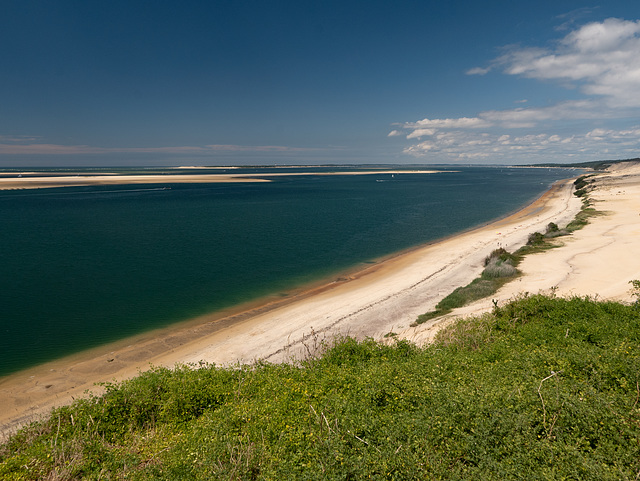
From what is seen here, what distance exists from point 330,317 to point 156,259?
3003cm

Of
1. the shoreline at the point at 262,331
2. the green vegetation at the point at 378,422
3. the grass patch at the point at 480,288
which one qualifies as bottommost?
the shoreline at the point at 262,331

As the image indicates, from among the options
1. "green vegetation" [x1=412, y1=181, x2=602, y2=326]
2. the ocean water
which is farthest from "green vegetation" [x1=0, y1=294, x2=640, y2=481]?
the ocean water

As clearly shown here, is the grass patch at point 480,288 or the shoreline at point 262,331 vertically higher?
the grass patch at point 480,288

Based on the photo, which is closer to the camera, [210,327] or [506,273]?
[210,327]

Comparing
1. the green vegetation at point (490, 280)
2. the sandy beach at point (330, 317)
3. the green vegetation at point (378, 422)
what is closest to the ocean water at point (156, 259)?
the sandy beach at point (330, 317)

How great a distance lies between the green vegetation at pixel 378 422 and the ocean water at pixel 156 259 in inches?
663

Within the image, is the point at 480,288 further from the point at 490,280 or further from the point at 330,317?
the point at 330,317

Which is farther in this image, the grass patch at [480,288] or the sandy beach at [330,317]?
the grass patch at [480,288]

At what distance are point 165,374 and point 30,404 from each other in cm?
1050

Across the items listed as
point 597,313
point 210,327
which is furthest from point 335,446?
point 210,327

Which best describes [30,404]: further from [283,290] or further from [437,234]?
[437,234]

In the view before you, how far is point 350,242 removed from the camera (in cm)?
5538

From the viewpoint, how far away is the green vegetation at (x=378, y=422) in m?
7.64

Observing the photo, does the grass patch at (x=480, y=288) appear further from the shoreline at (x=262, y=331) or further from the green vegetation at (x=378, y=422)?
the green vegetation at (x=378, y=422)
